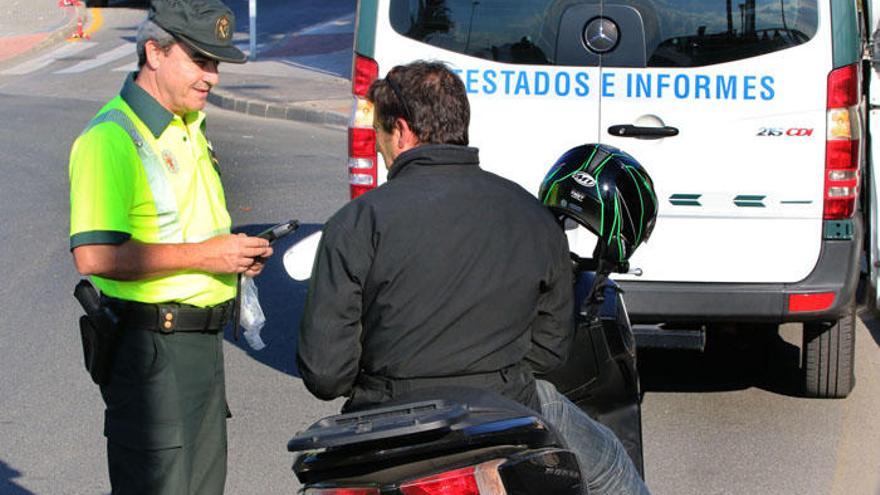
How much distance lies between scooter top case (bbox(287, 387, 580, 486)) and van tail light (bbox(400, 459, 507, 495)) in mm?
29

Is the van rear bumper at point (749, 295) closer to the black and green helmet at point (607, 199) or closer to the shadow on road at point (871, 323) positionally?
the black and green helmet at point (607, 199)

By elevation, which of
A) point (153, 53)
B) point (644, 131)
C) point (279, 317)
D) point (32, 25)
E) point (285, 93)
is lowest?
point (279, 317)

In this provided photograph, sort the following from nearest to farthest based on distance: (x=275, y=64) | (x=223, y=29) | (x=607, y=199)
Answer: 1. (x=223, y=29)
2. (x=607, y=199)
3. (x=275, y=64)

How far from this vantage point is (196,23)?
3.82 meters

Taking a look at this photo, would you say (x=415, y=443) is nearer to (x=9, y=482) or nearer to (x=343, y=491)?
(x=343, y=491)

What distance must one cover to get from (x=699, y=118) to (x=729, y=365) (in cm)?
181

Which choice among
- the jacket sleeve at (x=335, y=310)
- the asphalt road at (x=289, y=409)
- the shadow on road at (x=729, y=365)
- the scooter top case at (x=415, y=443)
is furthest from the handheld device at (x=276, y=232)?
the shadow on road at (x=729, y=365)

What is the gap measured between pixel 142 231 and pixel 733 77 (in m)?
3.24

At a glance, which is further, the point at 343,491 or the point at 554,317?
the point at 554,317

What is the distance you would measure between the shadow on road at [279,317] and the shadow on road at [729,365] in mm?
1829

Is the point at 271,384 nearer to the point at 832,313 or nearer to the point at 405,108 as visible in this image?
the point at 832,313

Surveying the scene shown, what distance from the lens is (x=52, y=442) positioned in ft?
20.7

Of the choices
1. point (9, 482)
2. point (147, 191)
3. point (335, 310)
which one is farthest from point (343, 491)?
point (9, 482)

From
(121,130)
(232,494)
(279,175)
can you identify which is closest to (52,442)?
(232,494)
